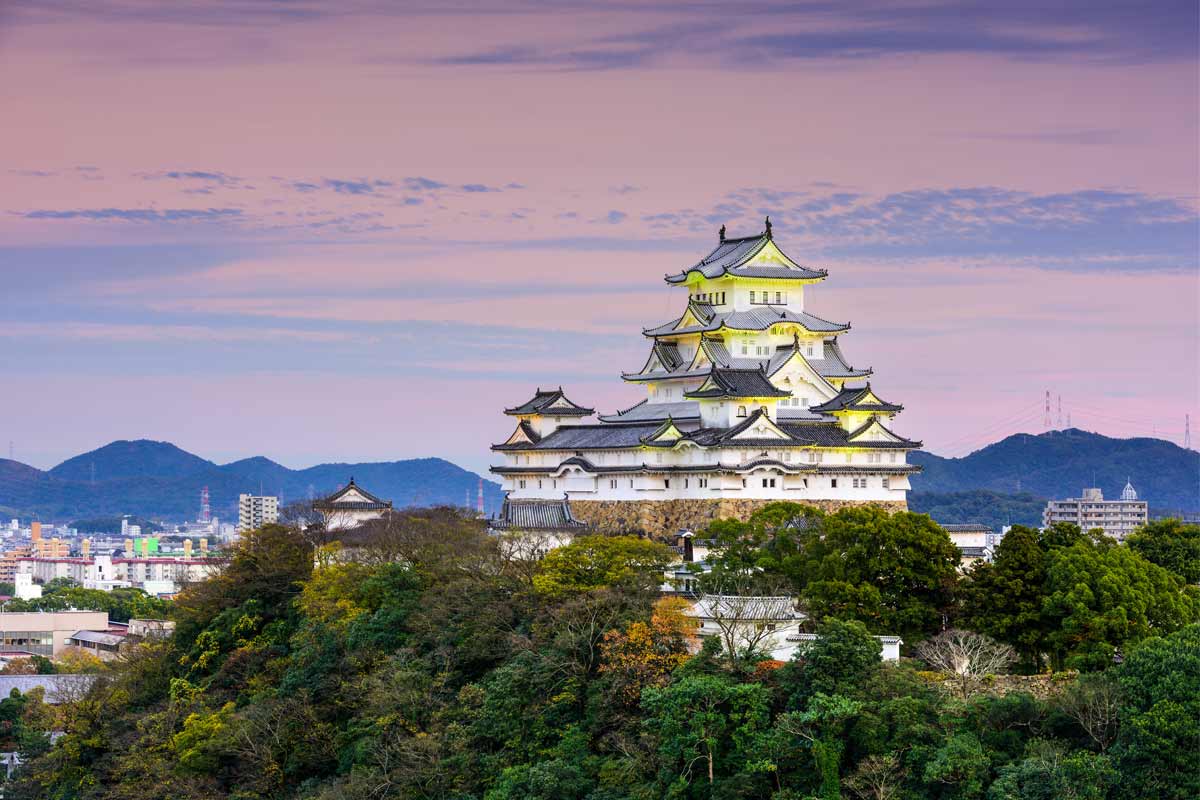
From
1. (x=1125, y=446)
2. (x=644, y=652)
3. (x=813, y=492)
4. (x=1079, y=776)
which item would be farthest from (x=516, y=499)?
(x=1125, y=446)

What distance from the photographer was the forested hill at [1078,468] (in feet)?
504

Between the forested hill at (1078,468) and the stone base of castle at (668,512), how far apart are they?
112 meters

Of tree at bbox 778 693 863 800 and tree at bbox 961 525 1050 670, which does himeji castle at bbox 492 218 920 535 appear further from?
tree at bbox 778 693 863 800

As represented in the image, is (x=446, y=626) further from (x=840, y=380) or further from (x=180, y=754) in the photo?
(x=840, y=380)

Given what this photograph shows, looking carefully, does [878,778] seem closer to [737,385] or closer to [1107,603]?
[1107,603]

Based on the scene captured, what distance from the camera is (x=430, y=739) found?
31.4m

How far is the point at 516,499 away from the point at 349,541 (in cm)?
413

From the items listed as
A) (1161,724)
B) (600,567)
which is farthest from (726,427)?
(1161,724)

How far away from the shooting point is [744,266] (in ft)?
141

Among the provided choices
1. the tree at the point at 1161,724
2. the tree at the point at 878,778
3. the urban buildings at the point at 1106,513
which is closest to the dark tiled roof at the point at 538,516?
the tree at the point at 878,778

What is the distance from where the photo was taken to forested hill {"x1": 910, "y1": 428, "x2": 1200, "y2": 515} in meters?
154

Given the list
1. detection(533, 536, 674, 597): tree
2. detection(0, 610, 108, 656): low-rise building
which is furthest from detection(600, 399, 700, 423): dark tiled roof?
detection(0, 610, 108, 656): low-rise building

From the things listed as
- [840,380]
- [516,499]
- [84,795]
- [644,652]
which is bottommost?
[84,795]

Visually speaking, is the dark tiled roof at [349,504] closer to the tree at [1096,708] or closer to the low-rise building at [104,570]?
the tree at [1096,708]
